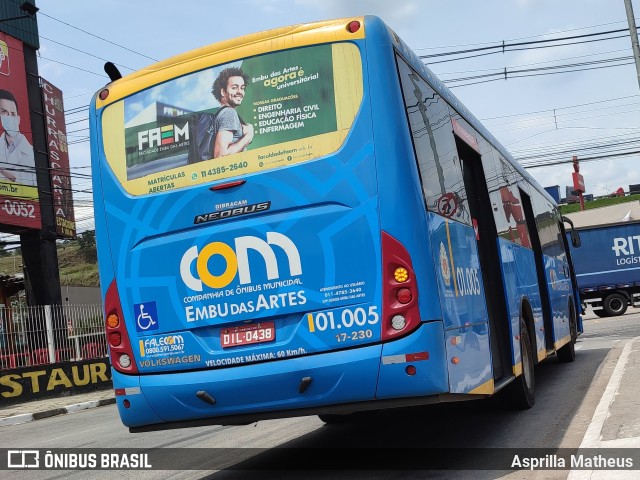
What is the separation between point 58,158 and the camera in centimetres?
3014

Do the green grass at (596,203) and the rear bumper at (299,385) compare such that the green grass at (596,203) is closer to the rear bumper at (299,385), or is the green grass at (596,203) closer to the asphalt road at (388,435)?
the asphalt road at (388,435)

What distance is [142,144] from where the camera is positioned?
21.2 ft

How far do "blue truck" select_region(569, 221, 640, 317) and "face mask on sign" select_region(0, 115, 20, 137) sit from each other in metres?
21.0

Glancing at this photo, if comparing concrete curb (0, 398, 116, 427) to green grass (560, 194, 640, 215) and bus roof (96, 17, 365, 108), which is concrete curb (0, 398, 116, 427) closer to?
bus roof (96, 17, 365, 108)

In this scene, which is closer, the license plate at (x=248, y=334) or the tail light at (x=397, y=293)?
the tail light at (x=397, y=293)

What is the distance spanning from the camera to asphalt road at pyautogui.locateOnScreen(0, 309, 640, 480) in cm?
729

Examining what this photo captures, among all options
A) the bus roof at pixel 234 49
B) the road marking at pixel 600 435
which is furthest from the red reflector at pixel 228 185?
the road marking at pixel 600 435

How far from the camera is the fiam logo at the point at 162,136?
6.32 metres

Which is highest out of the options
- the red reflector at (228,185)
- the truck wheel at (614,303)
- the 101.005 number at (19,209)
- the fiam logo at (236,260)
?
the 101.005 number at (19,209)

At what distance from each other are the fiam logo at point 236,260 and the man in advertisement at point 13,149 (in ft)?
74.5

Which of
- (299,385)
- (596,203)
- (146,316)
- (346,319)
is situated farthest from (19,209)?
(596,203)

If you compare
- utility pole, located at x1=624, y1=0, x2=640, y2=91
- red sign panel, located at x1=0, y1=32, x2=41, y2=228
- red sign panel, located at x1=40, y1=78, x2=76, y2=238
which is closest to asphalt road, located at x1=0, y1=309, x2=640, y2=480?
utility pole, located at x1=624, y1=0, x2=640, y2=91

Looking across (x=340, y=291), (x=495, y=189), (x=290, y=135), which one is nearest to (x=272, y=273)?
(x=340, y=291)

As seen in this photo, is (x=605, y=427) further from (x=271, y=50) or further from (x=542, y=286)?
(x=542, y=286)
